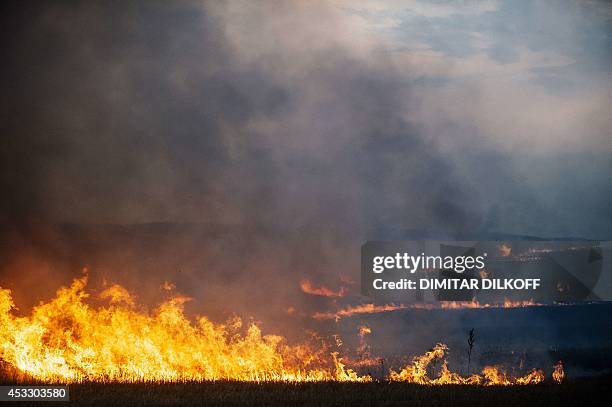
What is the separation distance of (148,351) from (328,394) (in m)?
7.55

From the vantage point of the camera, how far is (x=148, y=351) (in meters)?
24.5

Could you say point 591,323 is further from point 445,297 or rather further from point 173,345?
point 173,345

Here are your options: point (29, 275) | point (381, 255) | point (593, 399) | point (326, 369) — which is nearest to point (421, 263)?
point (381, 255)

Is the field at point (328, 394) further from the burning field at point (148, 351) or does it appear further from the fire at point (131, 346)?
the fire at point (131, 346)

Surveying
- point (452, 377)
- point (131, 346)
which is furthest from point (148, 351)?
point (452, 377)

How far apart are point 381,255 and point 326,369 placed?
888 cm

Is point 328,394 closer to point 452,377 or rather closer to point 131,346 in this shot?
point 452,377

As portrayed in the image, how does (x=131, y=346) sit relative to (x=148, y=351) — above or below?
above

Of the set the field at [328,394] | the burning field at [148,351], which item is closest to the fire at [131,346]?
the burning field at [148,351]

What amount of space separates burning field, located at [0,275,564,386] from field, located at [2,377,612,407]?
111cm

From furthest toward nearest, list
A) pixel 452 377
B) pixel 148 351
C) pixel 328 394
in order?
1. pixel 452 377
2. pixel 148 351
3. pixel 328 394

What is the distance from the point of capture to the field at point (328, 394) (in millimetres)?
18984

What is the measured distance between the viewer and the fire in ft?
74.8

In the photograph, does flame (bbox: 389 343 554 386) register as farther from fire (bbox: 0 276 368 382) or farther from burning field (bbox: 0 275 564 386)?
fire (bbox: 0 276 368 382)
